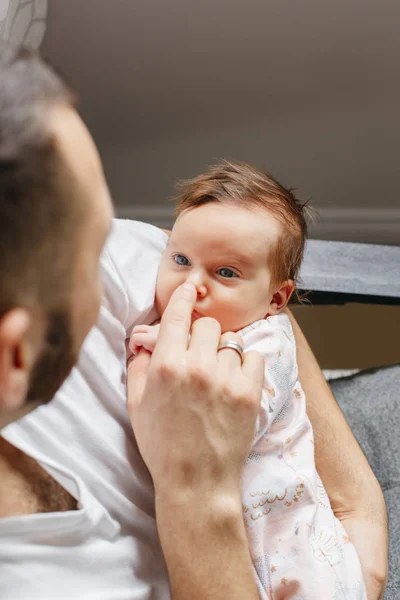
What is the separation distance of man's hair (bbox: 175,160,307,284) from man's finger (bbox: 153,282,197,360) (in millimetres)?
173

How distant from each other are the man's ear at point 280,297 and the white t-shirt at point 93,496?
247mm

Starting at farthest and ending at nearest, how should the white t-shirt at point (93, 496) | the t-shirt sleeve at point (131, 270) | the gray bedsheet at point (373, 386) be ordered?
the gray bedsheet at point (373, 386) → the t-shirt sleeve at point (131, 270) → the white t-shirt at point (93, 496)

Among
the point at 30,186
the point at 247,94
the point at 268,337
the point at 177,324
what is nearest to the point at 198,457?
the point at 177,324

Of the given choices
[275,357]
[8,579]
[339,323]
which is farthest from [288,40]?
[8,579]

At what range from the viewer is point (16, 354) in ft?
1.48

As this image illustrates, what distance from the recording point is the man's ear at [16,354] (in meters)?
0.43

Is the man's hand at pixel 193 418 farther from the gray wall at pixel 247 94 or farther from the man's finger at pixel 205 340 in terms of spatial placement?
the gray wall at pixel 247 94

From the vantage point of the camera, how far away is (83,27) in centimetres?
152

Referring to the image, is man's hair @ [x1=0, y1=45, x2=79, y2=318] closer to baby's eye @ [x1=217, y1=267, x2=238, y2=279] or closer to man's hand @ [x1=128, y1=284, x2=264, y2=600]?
man's hand @ [x1=128, y1=284, x2=264, y2=600]

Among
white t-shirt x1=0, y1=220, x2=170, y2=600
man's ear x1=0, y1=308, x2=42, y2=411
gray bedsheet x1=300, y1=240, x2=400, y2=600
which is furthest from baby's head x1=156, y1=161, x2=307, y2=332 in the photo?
man's ear x1=0, y1=308, x2=42, y2=411

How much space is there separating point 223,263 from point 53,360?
0.40 metres

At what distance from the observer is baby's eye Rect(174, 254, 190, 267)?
0.86 meters

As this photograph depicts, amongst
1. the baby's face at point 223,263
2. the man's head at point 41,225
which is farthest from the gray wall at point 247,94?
the man's head at point 41,225

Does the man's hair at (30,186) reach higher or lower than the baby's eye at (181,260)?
higher
